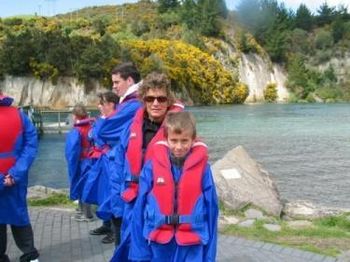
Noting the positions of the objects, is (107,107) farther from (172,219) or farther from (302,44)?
(302,44)

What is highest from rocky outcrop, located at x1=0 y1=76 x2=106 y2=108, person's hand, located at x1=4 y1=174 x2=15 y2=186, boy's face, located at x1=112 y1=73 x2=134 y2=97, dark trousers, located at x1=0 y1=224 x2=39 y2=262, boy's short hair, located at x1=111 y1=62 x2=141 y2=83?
boy's short hair, located at x1=111 y1=62 x2=141 y2=83

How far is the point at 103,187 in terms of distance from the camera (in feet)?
21.5

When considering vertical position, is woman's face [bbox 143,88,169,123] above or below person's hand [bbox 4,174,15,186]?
above

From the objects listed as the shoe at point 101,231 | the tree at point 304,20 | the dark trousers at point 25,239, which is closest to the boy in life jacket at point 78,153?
the shoe at point 101,231

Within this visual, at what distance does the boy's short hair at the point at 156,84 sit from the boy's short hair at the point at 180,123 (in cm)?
48

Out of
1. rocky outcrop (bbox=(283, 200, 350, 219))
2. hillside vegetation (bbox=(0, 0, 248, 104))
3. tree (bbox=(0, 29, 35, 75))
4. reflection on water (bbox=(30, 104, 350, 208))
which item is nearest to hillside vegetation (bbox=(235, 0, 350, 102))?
hillside vegetation (bbox=(0, 0, 248, 104))

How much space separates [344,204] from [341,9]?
365 ft

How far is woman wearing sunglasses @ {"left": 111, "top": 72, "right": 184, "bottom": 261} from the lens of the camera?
169 inches

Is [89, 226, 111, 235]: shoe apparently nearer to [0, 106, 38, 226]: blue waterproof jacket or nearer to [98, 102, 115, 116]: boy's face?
[98, 102, 115, 116]: boy's face

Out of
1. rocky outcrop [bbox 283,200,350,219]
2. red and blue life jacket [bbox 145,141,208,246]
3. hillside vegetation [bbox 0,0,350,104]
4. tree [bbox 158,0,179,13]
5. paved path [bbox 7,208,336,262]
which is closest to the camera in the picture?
red and blue life jacket [bbox 145,141,208,246]

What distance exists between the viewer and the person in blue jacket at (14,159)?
17.0ft

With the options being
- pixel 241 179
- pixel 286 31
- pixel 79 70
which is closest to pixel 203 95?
pixel 79 70

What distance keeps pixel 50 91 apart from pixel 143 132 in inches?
2467

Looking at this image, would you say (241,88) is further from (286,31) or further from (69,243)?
(69,243)
